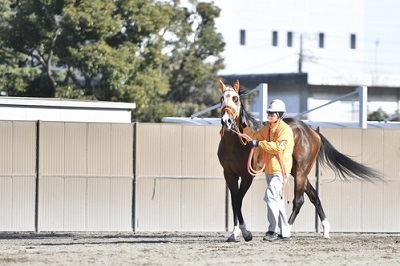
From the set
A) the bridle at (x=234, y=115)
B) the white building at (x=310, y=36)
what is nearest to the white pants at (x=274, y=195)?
the bridle at (x=234, y=115)

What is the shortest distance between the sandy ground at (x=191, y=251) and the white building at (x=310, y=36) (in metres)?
42.1

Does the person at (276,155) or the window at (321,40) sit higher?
the window at (321,40)

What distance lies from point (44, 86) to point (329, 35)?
120 feet

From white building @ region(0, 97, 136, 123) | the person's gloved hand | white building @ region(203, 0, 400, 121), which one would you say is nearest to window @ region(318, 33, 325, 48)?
white building @ region(203, 0, 400, 121)

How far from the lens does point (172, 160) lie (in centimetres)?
2050

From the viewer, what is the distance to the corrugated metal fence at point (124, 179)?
20.0 meters

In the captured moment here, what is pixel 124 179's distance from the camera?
20328mm

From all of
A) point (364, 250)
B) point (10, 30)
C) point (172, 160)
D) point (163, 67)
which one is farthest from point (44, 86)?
point (364, 250)

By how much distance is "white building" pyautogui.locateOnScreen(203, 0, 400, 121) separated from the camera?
2525 inches

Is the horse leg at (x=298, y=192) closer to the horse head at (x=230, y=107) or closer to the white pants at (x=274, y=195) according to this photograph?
the white pants at (x=274, y=195)

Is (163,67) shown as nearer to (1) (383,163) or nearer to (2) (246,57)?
(1) (383,163)

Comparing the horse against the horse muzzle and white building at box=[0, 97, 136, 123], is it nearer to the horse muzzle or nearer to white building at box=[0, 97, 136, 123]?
the horse muzzle

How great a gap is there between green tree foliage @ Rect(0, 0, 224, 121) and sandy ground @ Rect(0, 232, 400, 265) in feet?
51.5

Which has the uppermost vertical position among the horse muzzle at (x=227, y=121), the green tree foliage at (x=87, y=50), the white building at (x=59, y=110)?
the green tree foliage at (x=87, y=50)
